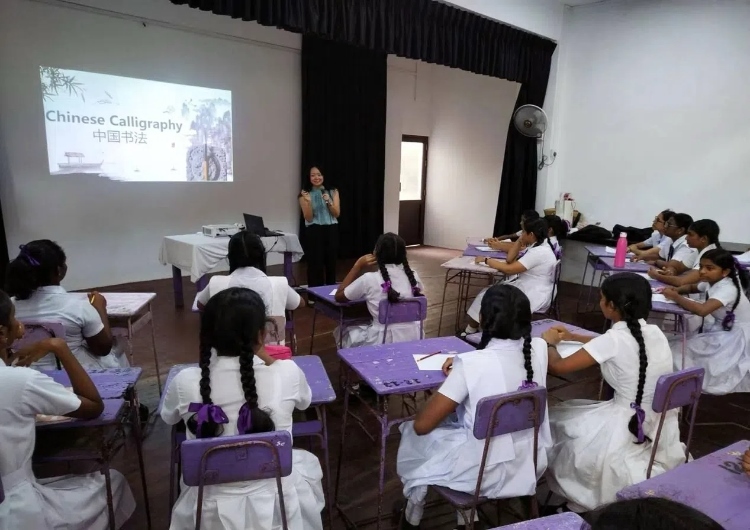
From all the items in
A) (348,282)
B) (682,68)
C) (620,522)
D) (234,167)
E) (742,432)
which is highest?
(682,68)

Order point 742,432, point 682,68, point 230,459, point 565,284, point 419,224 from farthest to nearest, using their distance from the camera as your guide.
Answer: point 419,224
point 565,284
point 682,68
point 742,432
point 230,459

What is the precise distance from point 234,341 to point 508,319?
849 millimetres

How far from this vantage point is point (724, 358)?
3.01 m

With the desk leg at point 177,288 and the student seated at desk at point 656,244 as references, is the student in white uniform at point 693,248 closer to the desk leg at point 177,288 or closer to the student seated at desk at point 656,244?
the student seated at desk at point 656,244

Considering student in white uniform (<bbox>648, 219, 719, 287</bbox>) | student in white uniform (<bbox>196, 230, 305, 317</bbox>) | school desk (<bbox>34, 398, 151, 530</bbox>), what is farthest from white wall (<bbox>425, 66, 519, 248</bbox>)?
school desk (<bbox>34, 398, 151, 530</bbox>)

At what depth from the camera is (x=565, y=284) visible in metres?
6.15

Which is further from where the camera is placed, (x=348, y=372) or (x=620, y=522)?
(x=348, y=372)

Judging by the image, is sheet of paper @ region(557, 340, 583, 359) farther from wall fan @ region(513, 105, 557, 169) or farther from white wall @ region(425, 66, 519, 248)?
white wall @ region(425, 66, 519, 248)

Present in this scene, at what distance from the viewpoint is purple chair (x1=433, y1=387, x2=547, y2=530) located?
4.91 feet

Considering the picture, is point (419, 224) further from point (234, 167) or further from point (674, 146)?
point (674, 146)

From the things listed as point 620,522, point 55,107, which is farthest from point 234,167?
point 620,522

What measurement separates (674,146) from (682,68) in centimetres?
81

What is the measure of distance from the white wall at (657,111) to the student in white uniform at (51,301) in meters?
5.67

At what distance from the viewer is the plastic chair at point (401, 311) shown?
263 cm
